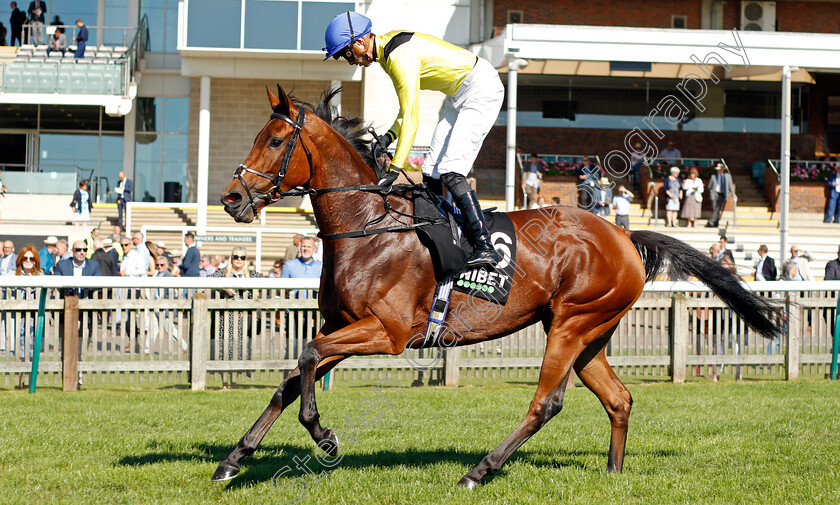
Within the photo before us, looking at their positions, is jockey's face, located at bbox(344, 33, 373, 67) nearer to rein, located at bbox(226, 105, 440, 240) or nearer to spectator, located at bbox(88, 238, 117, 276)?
rein, located at bbox(226, 105, 440, 240)

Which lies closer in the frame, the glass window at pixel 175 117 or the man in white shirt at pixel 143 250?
the man in white shirt at pixel 143 250

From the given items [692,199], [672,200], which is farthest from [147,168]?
[692,199]

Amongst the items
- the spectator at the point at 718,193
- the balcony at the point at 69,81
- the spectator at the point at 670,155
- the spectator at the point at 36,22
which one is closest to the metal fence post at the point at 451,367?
the spectator at the point at 718,193

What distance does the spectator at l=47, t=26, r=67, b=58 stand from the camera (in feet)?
78.9

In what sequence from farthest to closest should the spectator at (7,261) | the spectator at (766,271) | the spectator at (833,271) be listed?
the spectator at (766,271), the spectator at (833,271), the spectator at (7,261)

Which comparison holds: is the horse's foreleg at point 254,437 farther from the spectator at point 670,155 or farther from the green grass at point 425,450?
the spectator at point 670,155

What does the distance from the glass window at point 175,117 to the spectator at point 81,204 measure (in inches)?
211

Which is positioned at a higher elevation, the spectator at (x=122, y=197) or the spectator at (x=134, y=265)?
the spectator at (x=122, y=197)

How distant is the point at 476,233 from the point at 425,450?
1756 millimetres

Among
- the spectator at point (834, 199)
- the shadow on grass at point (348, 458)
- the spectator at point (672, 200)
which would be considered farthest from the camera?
the spectator at point (834, 199)

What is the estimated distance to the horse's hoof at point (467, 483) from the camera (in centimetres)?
472

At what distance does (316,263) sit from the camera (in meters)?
10.1

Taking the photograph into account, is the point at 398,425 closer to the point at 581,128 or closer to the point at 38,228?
the point at 38,228

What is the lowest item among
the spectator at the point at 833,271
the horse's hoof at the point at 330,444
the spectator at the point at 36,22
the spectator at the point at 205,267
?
the horse's hoof at the point at 330,444
